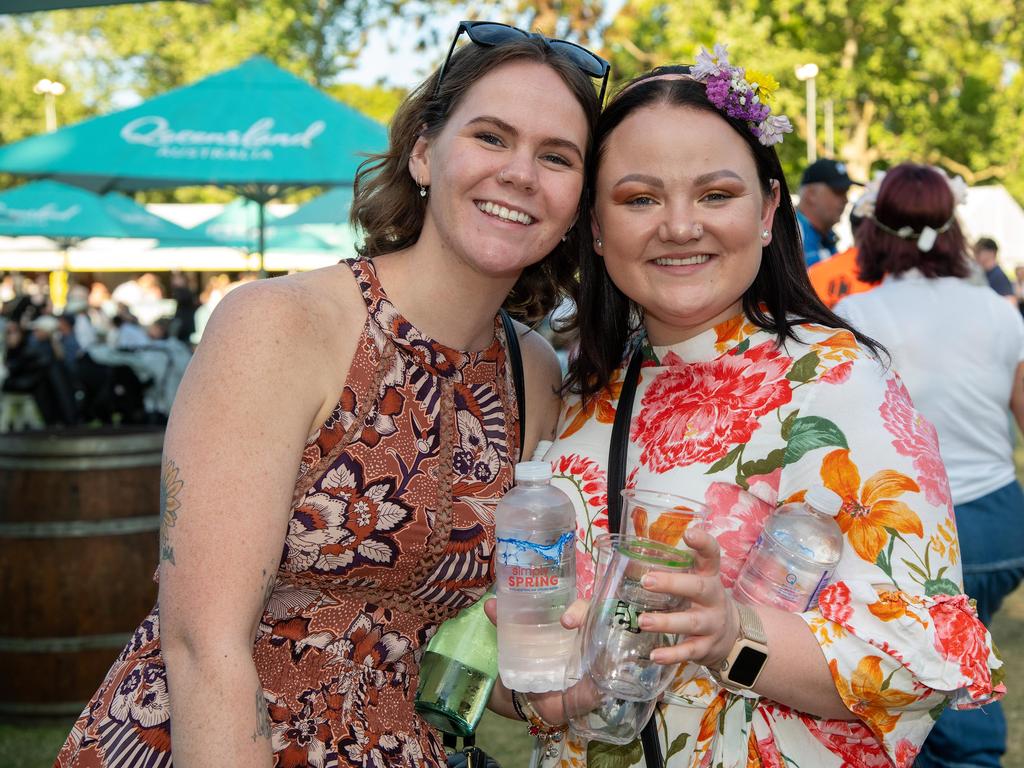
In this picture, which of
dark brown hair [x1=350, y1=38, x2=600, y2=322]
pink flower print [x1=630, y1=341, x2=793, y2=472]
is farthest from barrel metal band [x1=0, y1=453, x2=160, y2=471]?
pink flower print [x1=630, y1=341, x2=793, y2=472]

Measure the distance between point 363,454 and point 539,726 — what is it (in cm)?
76

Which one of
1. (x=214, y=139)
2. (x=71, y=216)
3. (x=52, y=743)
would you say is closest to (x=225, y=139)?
(x=214, y=139)

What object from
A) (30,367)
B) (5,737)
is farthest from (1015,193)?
(5,737)

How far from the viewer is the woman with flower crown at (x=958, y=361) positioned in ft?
14.2

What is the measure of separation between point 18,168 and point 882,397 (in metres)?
9.08

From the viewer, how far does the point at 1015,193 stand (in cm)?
4172

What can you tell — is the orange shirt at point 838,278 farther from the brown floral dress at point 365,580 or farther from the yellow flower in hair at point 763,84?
the brown floral dress at point 365,580

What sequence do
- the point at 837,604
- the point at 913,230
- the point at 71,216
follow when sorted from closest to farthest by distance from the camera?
the point at 837,604 < the point at 913,230 < the point at 71,216

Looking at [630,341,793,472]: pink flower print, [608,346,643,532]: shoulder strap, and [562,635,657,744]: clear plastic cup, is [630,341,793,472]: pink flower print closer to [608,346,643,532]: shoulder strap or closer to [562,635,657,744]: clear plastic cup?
[608,346,643,532]: shoulder strap

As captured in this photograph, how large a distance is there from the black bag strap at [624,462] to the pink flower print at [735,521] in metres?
0.20

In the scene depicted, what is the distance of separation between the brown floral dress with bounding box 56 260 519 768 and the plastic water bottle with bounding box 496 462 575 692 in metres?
0.21

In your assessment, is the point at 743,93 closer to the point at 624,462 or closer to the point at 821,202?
the point at 624,462

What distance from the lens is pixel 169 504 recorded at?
6.64 feet

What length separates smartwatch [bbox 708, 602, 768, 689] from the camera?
194 cm
